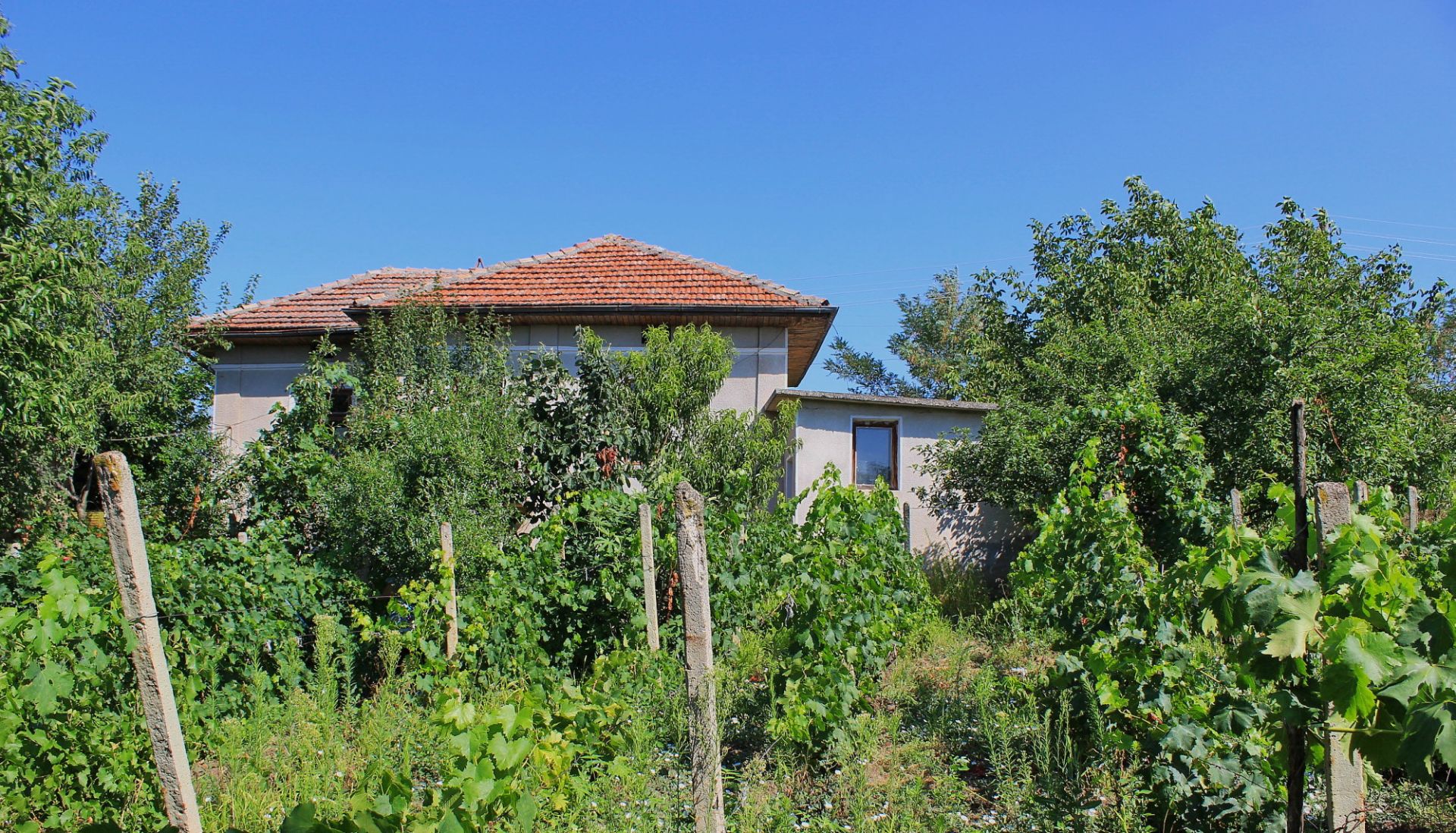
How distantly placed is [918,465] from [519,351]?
5945 millimetres

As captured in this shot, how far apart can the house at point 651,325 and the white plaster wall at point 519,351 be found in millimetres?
16

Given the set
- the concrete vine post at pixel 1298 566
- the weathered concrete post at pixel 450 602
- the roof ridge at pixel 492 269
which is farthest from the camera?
the roof ridge at pixel 492 269

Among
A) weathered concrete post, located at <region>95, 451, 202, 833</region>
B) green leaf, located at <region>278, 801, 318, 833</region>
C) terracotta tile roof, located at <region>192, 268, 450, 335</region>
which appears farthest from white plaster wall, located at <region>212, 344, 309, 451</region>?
green leaf, located at <region>278, 801, 318, 833</region>

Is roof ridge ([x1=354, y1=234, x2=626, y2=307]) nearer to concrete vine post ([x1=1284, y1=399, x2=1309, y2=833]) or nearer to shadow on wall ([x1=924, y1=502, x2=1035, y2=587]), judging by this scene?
shadow on wall ([x1=924, y1=502, x2=1035, y2=587])

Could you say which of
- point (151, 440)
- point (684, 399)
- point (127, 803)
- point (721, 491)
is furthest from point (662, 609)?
point (151, 440)

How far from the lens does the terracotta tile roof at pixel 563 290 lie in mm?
12062

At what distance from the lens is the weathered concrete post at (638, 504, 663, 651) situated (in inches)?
242

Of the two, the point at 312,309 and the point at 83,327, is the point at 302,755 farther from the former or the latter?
the point at 312,309

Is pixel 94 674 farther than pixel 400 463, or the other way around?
pixel 400 463

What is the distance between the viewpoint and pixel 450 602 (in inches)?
235

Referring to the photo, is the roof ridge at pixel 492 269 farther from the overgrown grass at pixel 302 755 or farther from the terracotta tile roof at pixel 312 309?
the overgrown grass at pixel 302 755

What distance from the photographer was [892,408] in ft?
41.4

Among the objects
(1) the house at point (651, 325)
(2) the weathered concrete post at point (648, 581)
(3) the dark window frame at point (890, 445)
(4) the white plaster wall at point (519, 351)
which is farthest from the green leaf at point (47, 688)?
(3) the dark window frame at point (890, 445)

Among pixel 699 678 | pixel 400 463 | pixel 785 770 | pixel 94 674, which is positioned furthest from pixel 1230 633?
pixel 400 463
